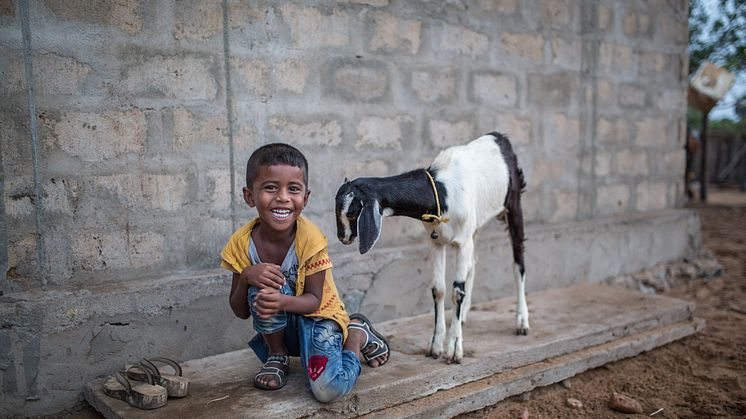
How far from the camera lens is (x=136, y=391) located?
2561 mm

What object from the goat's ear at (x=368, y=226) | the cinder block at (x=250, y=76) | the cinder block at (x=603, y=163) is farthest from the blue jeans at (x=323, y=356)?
the cinder block at (x=603, y=163)

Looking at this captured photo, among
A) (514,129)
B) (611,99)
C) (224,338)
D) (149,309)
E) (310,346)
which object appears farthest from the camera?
(611,99)

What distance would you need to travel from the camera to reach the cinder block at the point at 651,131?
5691mm

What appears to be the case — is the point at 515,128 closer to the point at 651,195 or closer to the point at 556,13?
the point at 556,13

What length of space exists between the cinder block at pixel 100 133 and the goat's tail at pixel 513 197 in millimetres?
1993

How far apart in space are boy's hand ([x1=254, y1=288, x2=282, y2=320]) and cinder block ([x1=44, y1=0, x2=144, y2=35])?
159 centimetres

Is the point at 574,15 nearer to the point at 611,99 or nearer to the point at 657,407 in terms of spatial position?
the point at 611,99

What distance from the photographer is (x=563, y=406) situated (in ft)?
10.5

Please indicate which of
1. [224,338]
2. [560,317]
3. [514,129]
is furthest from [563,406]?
[514,129]

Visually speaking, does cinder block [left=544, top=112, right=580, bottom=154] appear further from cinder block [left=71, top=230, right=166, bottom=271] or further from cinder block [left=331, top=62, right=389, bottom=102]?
cinder block [left=71, top=230, right=166, bottom=271]

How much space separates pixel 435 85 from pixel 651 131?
9.23ft

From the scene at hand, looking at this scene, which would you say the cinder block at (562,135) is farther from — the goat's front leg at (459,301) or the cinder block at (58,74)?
the cinder block at (58,74)

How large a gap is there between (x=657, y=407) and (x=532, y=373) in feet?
2.21

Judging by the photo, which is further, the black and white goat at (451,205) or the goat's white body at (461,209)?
the goat's white body at (461,209)
